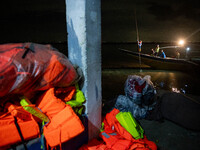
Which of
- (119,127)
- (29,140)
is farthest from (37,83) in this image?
(119,127)

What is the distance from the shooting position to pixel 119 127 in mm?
2699

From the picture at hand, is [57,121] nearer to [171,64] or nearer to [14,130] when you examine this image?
[14,130]

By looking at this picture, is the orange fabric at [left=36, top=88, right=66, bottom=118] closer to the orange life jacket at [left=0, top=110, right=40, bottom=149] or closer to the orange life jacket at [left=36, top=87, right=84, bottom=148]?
the orange life jacket at [left=36, top=87, right=84, bottom=148]

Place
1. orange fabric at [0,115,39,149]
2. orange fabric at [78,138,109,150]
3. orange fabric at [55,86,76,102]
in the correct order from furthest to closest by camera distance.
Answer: orange fabric at [78,138,109,150], orange fabric at [55,86,76,102], orange fabric at [0,115,39,149]

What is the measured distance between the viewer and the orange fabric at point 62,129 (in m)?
1.52

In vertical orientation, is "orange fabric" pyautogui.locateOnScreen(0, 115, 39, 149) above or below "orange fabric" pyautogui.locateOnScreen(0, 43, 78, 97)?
below

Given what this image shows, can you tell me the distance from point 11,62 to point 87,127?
1.60 meters

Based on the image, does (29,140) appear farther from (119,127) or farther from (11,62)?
(119,127)

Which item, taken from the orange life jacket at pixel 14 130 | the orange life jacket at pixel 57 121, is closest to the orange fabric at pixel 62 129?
the orange life jacket at pixel 57 121

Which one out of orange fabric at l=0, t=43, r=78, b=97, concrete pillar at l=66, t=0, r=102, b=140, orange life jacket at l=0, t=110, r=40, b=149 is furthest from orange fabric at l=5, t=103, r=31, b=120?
concrete pillar at l=66, t=0, r=102, b=140

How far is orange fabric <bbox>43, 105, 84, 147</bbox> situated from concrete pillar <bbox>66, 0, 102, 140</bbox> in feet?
2.44

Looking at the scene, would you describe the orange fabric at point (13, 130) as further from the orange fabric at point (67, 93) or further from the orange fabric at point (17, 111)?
the orange fabric at point (67, 93)

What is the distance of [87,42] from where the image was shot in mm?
2115

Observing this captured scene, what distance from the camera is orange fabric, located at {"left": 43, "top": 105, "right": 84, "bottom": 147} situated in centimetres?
152
